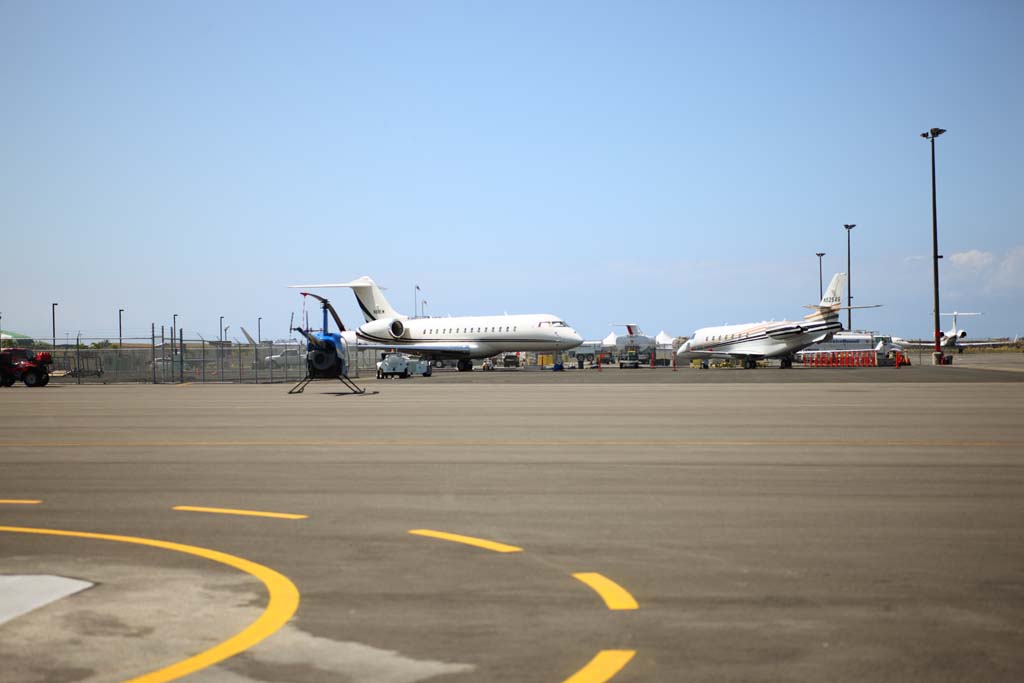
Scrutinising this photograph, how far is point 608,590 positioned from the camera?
5.57 meters

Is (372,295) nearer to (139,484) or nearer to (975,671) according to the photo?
(139,484)

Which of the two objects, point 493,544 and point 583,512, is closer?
point 493,544

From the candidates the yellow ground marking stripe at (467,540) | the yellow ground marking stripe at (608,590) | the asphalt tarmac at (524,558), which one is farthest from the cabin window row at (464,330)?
the yellow ground marking stripe at (608,590)

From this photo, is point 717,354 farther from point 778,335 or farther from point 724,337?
point 778,335

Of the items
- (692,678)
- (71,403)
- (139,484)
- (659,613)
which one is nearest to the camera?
(692,678)

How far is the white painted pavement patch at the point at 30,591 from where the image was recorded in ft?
17.3

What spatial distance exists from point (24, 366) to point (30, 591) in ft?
133

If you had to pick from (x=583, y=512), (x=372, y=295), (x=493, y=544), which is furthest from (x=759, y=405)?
(x=372, y=295)

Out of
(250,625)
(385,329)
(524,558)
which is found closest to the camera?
(250,625)

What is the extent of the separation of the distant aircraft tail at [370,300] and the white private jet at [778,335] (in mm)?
24305

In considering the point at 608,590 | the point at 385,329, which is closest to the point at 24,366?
the point at 385,329

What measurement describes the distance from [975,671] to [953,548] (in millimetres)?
2746

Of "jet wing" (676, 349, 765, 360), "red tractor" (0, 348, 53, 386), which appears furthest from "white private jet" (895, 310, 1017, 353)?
"red tractor" (0, 348, 53, 386)

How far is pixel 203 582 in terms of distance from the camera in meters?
5.86
